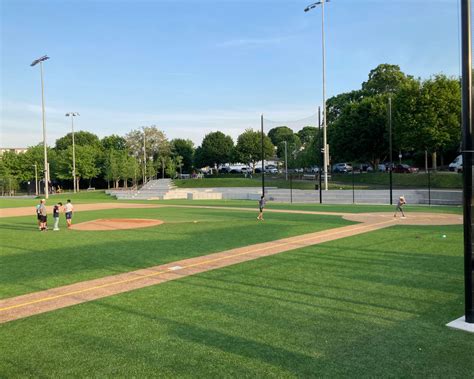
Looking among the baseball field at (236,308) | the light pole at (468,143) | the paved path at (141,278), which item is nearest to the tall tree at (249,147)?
the paved path at (141,278)

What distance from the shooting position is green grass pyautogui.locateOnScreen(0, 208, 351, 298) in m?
11.0

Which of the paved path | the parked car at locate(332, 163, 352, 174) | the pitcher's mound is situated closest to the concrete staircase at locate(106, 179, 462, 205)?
the paved path

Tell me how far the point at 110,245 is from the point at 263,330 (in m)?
10.4

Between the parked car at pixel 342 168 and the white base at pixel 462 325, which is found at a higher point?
the parked car at pixel 342 168

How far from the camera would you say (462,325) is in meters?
6.61

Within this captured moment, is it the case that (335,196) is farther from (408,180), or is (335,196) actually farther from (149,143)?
(149,143)

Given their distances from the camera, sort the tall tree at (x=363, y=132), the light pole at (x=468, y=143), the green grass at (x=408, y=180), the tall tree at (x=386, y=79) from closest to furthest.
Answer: the light pole at (x=468, y=143)
the green grass at (x=408, y=180)
the tall tree at (x=363, y=132)
the tall tree at (x=386, y=79)

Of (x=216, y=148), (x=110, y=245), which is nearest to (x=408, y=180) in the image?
(x=110, y=245)

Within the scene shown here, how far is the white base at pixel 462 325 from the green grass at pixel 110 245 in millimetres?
7987

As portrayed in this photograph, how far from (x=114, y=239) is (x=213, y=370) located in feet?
42.0

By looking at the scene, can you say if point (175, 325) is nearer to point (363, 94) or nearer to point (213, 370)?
point (213, 370)

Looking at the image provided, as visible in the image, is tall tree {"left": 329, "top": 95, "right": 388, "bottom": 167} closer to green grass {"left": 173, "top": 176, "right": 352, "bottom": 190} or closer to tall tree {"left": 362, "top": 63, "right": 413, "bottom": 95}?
green grass {"left": 173, "top": 176, "right": 352, "bottom": 190}

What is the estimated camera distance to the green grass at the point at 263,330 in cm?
533

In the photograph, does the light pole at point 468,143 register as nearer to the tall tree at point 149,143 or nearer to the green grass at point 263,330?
the green grass at point 263,330
